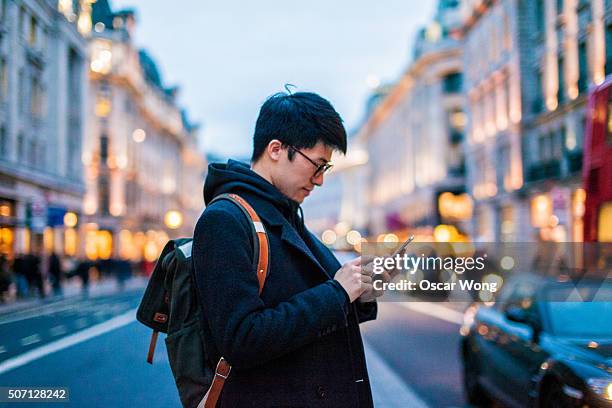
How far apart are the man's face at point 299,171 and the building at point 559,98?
4585 mm

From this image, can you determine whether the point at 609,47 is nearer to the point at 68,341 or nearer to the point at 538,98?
the point at 68,341

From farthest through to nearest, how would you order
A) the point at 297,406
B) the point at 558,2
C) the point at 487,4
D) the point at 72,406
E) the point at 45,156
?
the point at 487,4 → the point at 45,156 → the point at 558,2 → the point at 72,406 → the point at 297,406

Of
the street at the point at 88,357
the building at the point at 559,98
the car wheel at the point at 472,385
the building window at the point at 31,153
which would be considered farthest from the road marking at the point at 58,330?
the building window at the point at 31,153

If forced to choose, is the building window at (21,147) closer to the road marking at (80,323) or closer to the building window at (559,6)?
the road marking at (80,323)

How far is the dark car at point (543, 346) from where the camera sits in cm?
562

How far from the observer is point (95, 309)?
20.8 feet

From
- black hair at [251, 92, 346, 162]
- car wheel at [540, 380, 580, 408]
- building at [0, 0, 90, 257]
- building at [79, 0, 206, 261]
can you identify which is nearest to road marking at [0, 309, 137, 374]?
building at [0, 0, 90, 257]

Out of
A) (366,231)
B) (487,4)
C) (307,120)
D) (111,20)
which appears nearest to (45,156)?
(111,20)

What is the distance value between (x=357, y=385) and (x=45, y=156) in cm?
1646

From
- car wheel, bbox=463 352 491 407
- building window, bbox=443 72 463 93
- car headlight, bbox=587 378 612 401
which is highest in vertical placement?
building window, bbox=443 72 463 93

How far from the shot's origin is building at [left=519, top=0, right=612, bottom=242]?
9.21 meters

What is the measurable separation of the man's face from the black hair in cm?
2

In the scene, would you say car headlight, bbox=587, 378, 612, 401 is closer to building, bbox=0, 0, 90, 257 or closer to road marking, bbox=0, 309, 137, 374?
road marking, bbox=0, 309, 137, 374

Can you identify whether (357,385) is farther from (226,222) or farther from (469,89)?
(469,89)
